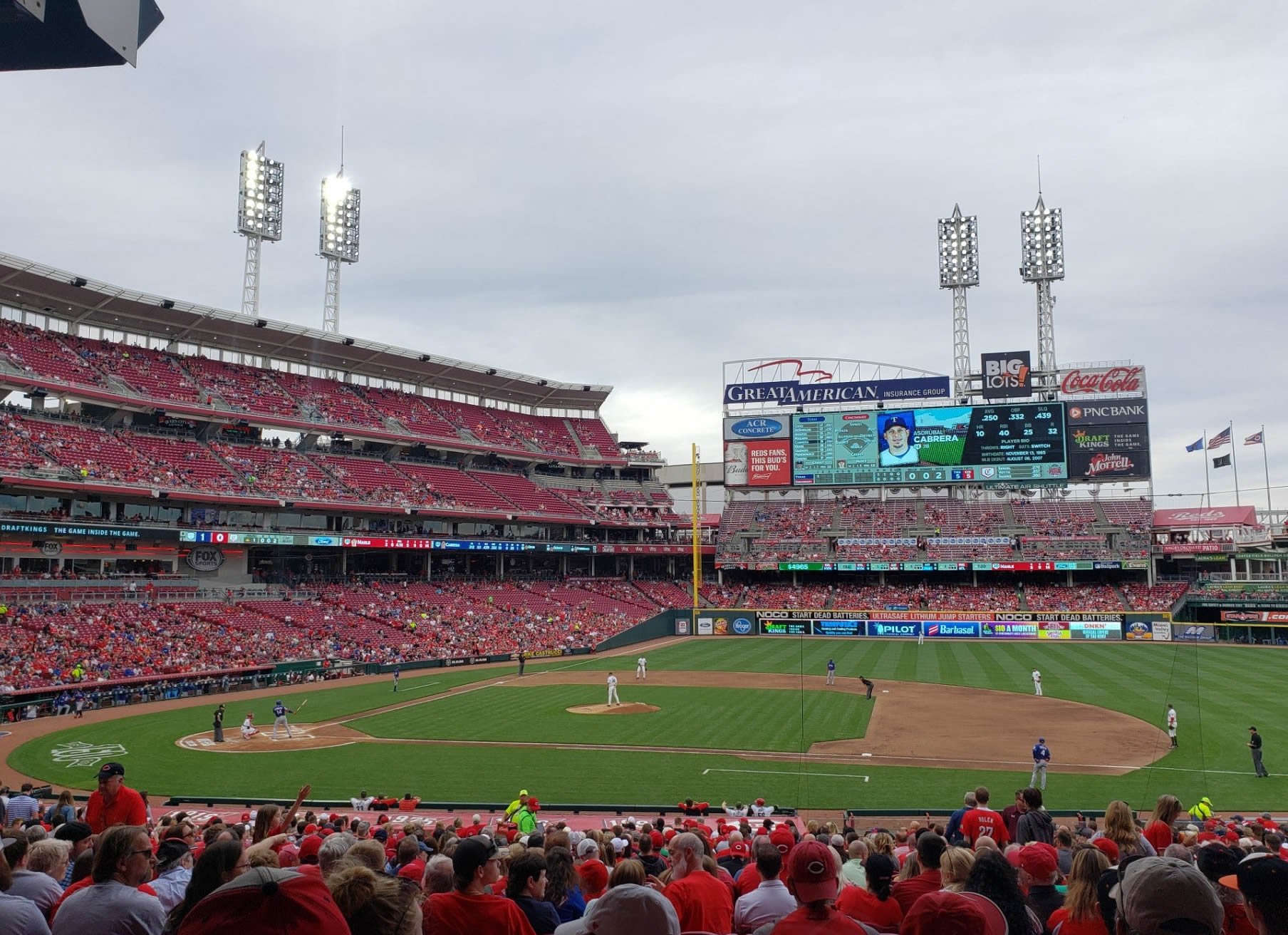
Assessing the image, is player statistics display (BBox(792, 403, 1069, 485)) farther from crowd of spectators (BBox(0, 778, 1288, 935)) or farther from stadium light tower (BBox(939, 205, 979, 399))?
crowd of spectators (BBox(0, 778, 1288, 935))

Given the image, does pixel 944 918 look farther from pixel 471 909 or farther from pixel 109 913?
pixel 109 913

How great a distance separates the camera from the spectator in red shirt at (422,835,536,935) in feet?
13.9

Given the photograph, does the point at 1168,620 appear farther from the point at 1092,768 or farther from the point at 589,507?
the point at 589,507

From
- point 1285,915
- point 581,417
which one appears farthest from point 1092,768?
point 581,417

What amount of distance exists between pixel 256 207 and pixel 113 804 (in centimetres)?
6122

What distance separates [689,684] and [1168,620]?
1454 inches

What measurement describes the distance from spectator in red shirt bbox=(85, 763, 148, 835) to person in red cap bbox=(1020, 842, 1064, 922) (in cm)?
865

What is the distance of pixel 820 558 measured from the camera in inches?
2854

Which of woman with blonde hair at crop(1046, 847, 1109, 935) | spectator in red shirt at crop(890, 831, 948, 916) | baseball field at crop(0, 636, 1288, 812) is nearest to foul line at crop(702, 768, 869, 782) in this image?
baseball field at crop(0, 636, 1288, 812)

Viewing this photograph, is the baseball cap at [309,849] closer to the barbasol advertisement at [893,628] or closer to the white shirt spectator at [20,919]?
the white shirt spectator at [20,919]

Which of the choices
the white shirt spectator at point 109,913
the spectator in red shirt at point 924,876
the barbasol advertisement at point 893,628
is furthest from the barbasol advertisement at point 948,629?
the white shirt spectator at point 109,913

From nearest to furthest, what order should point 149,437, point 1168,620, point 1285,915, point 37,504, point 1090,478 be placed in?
point 1285,915 < point 37,504 < point 149,437 < point 1168,620 < point 1090,478

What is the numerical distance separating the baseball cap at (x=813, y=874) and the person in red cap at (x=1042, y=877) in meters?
3.06

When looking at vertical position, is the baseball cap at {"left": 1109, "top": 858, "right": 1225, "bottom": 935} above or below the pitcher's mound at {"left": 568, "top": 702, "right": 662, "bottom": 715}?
above
